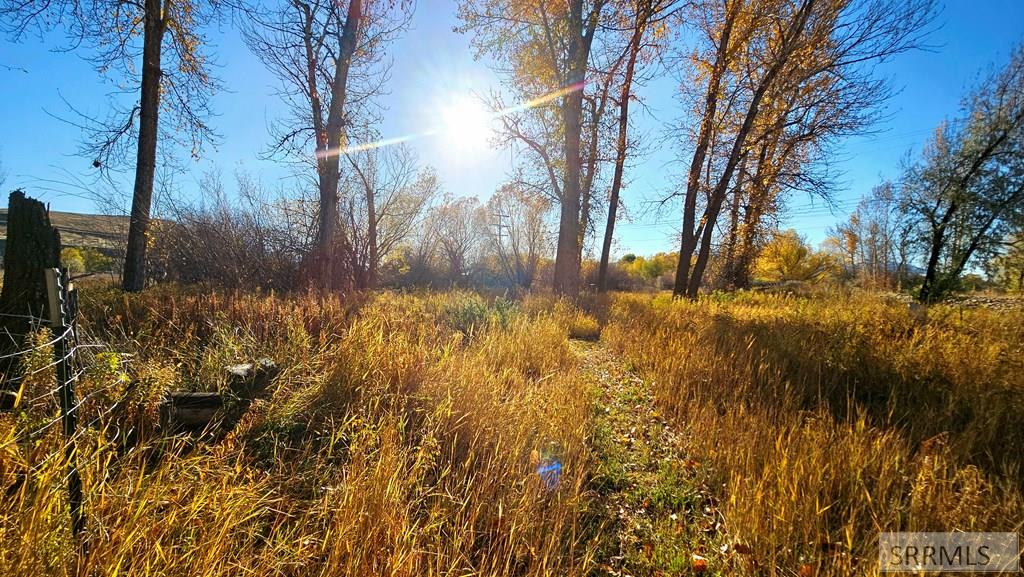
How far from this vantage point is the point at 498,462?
2.12m

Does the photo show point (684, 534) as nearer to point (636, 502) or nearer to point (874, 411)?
point (636, 502)

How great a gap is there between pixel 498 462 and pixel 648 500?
3.41ft

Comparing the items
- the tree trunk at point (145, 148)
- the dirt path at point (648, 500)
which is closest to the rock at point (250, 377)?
the dirt path at point (648, 500)

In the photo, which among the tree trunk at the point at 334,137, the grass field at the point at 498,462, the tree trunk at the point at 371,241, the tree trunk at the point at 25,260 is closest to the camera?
the grass field at the point at 498,462

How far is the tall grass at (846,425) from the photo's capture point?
1684 millimetres

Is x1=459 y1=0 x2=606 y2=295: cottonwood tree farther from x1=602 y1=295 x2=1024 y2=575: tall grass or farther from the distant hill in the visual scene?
the distant hill

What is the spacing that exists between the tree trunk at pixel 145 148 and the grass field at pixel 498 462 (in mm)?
3871

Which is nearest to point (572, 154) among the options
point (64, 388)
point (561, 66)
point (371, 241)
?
point (561, 66)

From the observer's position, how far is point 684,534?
1.88 metres

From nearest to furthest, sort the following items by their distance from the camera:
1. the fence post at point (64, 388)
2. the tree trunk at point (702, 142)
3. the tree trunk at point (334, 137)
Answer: the fence post at point (64, 388) → the tree trunk at point (334, 137) → the tree trunk at point (702, 142)
